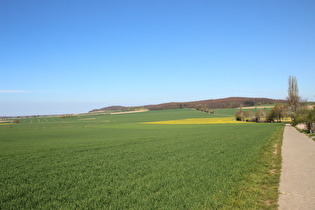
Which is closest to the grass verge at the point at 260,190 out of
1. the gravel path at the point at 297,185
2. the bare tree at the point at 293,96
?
the gravel path at the point at 297,185

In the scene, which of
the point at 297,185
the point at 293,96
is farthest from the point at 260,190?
the point at 293,96

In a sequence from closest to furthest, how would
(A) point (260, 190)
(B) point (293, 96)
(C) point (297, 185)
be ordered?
(A) point (260, 190), (C) point (297, 185), (B) point (293, 96)

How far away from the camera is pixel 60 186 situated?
9.35m

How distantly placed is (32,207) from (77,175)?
400 cm

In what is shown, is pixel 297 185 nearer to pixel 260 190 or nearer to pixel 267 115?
pixel 260 190

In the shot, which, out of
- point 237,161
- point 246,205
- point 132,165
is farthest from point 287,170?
point 132,165

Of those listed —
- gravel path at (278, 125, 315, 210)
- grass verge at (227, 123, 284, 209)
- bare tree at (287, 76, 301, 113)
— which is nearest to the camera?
gravel path at (278, 125, 315, 210)

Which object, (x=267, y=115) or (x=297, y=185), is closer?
(x=297, y=185)

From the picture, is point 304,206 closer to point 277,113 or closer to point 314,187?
point 314,187

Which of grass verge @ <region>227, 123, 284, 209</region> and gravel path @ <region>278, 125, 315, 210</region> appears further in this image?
grass verge @ <region>227, 123, 284, 209</region>

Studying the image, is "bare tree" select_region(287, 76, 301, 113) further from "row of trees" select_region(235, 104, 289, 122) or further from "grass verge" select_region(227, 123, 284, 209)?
"grass verge" select_region(227, 123, 284, 209)

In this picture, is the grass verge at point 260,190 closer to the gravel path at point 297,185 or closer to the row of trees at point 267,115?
the gravel path at point 297,185

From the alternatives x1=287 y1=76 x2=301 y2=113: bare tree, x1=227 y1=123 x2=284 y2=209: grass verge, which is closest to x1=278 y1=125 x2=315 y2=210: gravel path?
x1=227 y1=123 x2=284 y2=209: grass verge

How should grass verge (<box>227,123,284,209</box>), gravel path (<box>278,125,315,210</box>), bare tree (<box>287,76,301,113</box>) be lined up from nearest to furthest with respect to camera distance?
gravel path (<box>278,125,315,210</box>) < grass verge (<box>227,123,284,209</box>) < bare tree (<box>287,76,301,113</box>)
